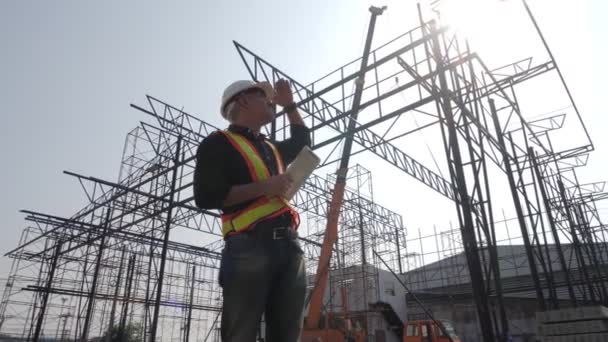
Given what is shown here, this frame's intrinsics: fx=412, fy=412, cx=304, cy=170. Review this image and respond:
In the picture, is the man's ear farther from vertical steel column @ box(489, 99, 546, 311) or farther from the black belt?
vertical steel column @ box(489, 99, 546, 311)

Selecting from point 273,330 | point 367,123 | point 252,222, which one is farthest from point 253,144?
point 367,123

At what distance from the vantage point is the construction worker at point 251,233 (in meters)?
1.28

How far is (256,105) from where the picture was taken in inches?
64.7

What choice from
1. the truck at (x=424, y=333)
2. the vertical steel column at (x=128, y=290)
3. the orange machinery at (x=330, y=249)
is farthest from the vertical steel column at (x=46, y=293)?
the truck at (x=424, y=333)

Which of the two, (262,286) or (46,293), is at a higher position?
(46,293)

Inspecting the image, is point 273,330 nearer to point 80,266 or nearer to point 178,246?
point 178,246

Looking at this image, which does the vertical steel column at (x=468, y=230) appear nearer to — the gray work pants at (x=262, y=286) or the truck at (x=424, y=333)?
the gray work pants at (x=262, y=286)

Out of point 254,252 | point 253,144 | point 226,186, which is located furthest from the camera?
point 253,144

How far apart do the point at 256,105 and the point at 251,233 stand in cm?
54

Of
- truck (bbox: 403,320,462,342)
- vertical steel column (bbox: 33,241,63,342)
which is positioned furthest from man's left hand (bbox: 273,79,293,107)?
vertical steel column (bbox: 33,241,63,342)

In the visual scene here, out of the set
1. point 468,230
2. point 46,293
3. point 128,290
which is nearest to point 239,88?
point 468,230

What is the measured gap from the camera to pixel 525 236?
30.0 feet

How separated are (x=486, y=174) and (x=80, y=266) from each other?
21.8 metres

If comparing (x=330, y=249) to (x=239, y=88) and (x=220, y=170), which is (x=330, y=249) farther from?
(x=220, y=170)
